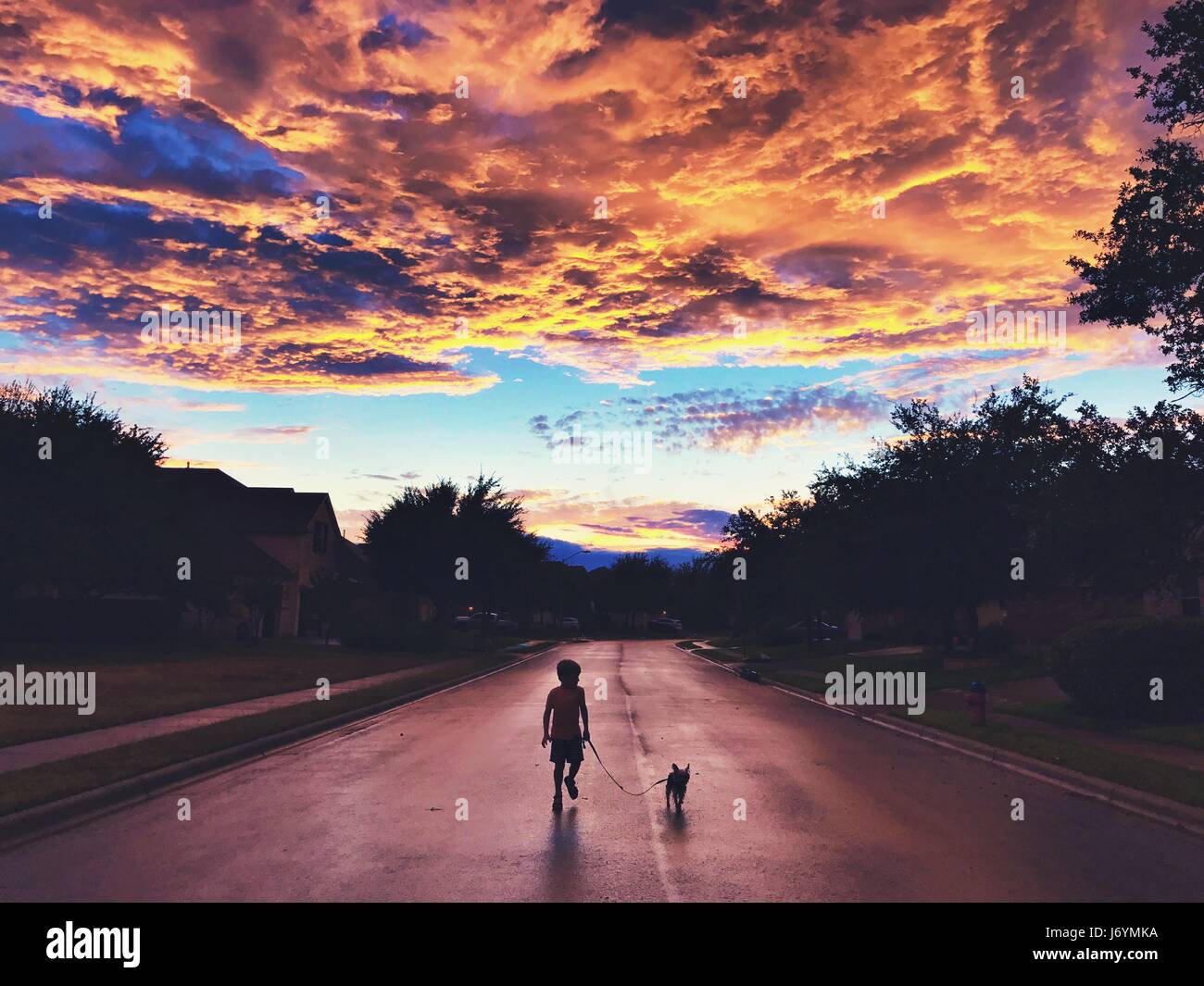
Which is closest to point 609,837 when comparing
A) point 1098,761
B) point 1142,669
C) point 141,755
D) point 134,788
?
point 134,788

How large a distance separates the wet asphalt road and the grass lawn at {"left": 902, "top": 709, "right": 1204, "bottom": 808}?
0.74 m

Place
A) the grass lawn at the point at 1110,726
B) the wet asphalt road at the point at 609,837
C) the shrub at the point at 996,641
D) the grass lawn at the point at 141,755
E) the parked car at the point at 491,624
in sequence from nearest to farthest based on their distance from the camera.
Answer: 1. the wet asphalt road at the point at 609,837
2. the grass lawn at the point at 141,755
3. the grass lawn at the point at 1110,726
4. the shrub at the point at 996,641
5. the parked car at the point at 491,624

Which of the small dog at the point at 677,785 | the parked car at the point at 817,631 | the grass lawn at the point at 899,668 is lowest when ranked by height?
the parked car at the point at 817,631

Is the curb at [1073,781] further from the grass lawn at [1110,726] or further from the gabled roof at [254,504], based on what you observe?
the gabled roof at [254,504]

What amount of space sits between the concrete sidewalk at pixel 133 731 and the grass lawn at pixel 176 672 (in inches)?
15.9

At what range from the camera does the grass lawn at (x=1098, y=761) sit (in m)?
10.9

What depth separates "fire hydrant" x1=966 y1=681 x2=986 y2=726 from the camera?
57.3 feet

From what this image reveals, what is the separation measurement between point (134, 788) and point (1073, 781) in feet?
35.9

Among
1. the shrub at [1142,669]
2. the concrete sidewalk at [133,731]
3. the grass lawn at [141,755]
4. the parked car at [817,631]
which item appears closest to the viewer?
the grass lawn at [141,755]

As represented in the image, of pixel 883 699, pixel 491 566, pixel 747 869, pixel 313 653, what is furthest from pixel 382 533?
pixel 747 869

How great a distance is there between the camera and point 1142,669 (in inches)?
694

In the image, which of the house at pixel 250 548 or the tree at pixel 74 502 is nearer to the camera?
the tree at pixel 74 502

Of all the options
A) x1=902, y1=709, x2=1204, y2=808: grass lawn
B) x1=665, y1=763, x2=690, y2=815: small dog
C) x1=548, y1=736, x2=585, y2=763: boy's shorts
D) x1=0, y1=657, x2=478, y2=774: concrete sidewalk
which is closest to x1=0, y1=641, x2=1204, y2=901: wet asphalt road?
x1=665, y1=763, x2=690, y2=815: small dog

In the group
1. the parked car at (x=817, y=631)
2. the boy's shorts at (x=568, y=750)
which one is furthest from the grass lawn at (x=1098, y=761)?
the parked car at (x=817, y=631)
